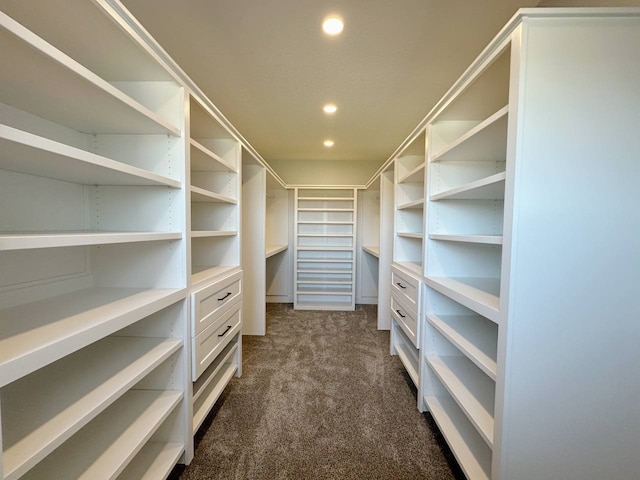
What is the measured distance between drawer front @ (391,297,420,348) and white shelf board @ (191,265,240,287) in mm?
1351

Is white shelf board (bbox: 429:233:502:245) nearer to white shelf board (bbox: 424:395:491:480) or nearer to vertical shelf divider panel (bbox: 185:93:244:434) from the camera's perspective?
white shelf board (bbox: 424:395:491:480)

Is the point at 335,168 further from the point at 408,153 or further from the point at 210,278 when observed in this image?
the point at 210,278

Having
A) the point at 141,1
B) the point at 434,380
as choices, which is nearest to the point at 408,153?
the point at 434,380

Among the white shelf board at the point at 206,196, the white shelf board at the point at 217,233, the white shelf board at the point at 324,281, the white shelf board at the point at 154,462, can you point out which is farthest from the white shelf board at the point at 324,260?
the white shelf board at the point at 154,462

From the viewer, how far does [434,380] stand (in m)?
1.78

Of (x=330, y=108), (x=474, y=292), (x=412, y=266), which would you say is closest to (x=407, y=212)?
(x=412, y=266)

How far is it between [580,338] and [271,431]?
1.57m

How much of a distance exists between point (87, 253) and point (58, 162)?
64cm

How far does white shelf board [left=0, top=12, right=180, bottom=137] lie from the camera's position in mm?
673

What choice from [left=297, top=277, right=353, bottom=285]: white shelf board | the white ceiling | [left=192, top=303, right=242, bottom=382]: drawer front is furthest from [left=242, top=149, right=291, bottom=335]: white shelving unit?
[left=297, top=277, right=353, bottom=285]: white shelf board

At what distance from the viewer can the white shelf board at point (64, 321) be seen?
0.65 metres

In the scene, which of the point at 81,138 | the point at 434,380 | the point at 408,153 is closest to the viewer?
the point at 81,138

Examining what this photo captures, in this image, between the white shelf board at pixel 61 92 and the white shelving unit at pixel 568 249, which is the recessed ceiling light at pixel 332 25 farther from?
the white shelf board at pixel 61 92

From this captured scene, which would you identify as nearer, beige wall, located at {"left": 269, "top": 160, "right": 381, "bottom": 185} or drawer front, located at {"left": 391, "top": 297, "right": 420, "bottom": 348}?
drawer front, located at {"left": 391, "top": 297, "right": 420, "bottom": 348}
